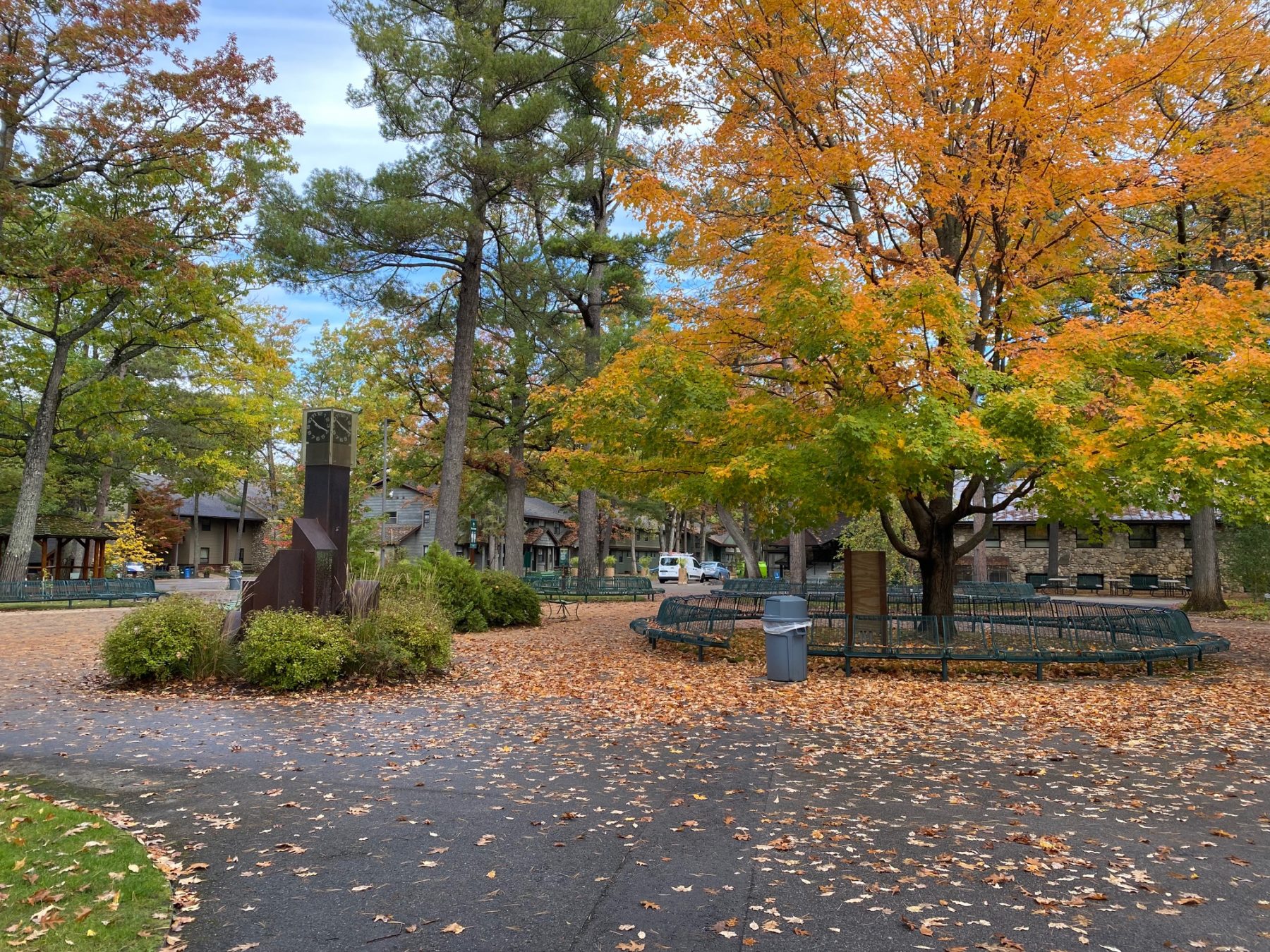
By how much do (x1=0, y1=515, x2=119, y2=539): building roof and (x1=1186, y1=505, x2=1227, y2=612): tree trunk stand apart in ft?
123

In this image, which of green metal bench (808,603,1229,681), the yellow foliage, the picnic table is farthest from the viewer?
the yellow foliage

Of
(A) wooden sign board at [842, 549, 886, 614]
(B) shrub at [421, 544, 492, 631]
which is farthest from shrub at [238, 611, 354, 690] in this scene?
(A) wooden sign board at [842, 549, 886, 614]

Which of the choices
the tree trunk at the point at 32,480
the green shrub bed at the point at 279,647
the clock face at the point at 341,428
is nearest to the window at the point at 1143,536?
the green shrub bed at the point at 279,647

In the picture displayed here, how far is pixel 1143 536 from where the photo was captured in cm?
3762

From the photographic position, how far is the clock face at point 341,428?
11.9m

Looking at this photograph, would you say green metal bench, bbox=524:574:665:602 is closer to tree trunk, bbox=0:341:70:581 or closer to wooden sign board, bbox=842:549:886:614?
tree trunk, bbox=0:341:70:581

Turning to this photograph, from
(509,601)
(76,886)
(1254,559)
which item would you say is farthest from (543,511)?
(76,886)

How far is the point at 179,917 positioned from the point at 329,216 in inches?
737

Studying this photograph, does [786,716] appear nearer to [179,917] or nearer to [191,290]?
[179,917]

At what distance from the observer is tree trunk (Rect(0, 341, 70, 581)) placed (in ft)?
77.8

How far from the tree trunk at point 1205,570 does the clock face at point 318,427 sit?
23.7m

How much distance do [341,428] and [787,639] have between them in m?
7.12

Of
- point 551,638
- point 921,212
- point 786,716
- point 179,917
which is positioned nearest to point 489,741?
point 786,716

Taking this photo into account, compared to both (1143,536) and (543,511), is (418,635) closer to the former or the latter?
(1143,536)
